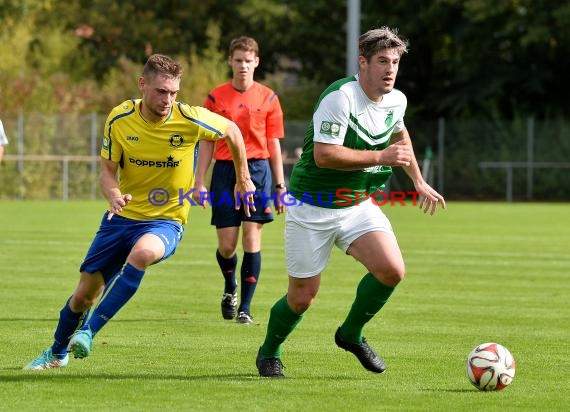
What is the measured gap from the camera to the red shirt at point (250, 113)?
433 inches

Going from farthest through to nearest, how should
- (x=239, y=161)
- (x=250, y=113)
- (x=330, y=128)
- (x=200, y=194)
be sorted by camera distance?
(x=250, y=113)
(x=200, y=194)
(x=239, y=161)
(x=330, y=128)

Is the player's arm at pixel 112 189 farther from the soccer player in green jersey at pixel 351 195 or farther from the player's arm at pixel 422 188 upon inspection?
the player's arm at pixel 422 188

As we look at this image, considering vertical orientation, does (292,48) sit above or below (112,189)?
above

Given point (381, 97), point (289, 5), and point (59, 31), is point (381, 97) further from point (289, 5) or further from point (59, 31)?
point (59, 31)

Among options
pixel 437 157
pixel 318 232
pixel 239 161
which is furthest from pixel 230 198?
pixel 437 157

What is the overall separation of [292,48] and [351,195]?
1493 inches

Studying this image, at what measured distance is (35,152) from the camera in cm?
3644

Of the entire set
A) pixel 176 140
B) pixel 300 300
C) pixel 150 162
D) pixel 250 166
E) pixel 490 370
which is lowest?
pixel 490 370

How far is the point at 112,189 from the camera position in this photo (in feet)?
25.1

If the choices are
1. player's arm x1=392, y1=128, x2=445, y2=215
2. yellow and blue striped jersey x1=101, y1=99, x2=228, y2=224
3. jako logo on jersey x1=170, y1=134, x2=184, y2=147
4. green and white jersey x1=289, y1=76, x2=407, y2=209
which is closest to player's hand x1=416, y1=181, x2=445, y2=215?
player's arm x1=392, y1=128, x2=445, y2=215

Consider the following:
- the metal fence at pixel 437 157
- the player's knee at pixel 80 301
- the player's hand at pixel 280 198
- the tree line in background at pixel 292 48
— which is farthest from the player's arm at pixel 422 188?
the tree line in background at pixel 292 48

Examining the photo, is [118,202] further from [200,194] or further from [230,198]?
[230,198]

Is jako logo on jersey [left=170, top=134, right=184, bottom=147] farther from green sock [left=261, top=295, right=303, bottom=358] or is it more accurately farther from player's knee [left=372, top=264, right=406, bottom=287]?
player's knee [left=372, top=264, right=406, bottom=287]

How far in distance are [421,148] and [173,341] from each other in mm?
31568
